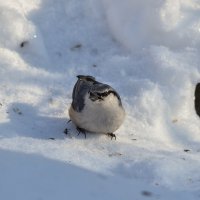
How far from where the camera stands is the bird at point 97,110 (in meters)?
3.82

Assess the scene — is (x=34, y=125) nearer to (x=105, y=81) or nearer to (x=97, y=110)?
(x=97, y=110)

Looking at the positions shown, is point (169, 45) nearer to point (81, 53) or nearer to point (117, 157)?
point (81, 53)

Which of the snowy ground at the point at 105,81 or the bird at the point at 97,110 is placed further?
the bird at the point at 97,110

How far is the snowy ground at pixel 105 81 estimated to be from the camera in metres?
3.25

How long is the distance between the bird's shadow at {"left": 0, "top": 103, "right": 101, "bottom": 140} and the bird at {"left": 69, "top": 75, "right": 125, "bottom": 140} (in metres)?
0.08

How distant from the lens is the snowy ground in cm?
325

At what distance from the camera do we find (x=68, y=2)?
501 cm

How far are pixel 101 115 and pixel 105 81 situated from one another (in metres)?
0.67

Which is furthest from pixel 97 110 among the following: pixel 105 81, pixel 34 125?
pixel 105 81

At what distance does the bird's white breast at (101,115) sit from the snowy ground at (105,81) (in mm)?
A: 75

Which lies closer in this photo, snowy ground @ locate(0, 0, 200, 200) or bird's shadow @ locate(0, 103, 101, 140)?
snowy ground @ locate(0, 0, 200, 200)

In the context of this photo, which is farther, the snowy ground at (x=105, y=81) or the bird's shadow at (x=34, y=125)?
the bird's shadow at (x=34, y=125)

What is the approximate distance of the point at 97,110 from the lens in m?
3.85

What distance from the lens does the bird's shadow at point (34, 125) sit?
3762mm
